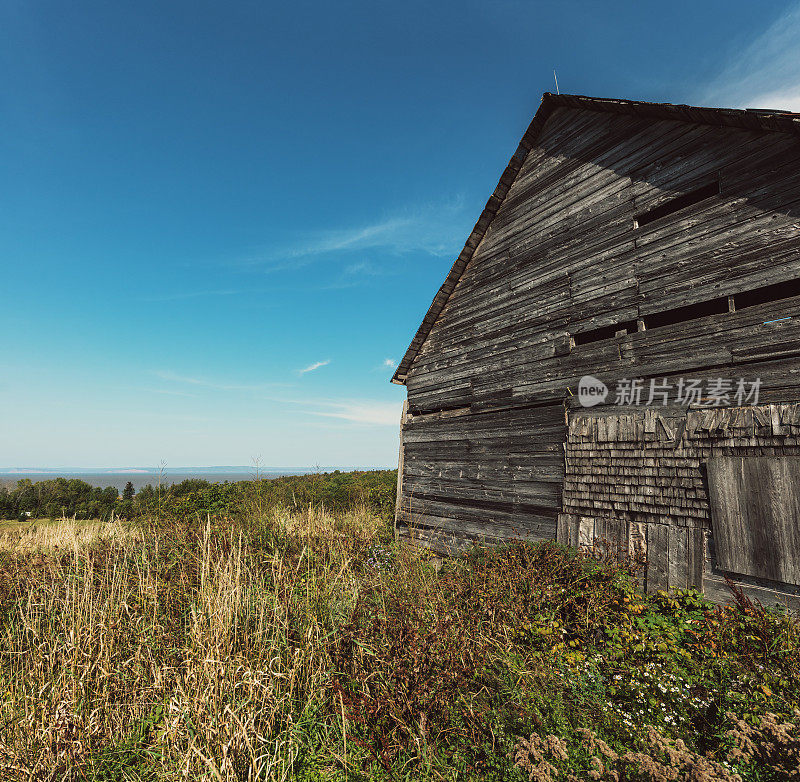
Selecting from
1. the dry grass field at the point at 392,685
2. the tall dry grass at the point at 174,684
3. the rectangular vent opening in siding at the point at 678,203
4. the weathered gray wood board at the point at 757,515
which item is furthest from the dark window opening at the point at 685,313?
the tall dry grass at the point at 174,684

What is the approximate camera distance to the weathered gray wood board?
4918mm

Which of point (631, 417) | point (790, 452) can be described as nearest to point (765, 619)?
point (790, 452)

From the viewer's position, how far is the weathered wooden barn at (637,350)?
210 inches

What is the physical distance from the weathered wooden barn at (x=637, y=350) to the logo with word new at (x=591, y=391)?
0.02 meters

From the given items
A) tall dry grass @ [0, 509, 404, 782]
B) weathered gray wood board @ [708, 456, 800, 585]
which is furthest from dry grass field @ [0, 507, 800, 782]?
weathered gray wood board @ [708, 456, 800, 585]

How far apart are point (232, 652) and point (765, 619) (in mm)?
5577

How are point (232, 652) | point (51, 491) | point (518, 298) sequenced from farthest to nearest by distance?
point (51, 491)
point (518, 298)
point (232, 652)

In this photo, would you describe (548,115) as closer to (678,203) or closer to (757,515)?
(678,203)

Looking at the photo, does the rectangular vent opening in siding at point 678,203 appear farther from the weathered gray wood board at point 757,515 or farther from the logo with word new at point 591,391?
the weathered gray wood board at point 757,515

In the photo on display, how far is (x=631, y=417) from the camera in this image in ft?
21.2

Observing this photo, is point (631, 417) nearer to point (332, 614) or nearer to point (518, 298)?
point (518, 298)

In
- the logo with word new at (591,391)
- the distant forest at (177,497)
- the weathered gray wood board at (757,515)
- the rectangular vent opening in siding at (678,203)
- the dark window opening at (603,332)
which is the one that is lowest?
the distant forest at (177,497)

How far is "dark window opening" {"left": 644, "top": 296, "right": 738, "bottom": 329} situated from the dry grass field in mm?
3940

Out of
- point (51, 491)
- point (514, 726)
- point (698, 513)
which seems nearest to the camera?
point (514, 726)
